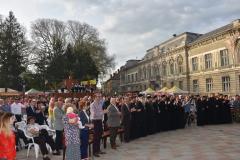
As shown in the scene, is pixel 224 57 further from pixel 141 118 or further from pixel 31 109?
pixel 31 109

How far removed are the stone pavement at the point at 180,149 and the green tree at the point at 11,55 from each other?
43808 millimetres

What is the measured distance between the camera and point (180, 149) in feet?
42.5

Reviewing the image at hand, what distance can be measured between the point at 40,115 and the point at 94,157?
374cm

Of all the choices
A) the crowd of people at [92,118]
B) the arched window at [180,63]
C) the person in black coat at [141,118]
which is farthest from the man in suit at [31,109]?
the arched window at [180,63]

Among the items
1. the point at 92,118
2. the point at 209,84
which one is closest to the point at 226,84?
the point at 209,84

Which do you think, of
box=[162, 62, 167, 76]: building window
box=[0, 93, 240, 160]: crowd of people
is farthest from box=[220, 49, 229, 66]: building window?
box=[0, 93, 240, 160]: crowd of people

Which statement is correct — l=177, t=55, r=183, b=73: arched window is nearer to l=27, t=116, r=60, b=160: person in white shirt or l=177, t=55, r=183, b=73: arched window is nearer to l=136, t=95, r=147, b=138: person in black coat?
l=136, t=95, r=147, b=138: person in black coat

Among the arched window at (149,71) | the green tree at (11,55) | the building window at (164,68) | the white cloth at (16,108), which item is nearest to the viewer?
the white cloth at (16,108)

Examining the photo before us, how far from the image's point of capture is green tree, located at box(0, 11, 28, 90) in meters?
56.6

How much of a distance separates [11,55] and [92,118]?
47110 mm

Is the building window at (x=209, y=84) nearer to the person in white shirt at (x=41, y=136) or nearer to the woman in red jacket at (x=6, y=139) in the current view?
the person in white shirt at (x=41, y=136)

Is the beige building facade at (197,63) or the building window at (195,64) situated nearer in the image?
the beige building facade at (197,63)

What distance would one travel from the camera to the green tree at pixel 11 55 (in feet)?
186

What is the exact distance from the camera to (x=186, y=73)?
6400 cm
